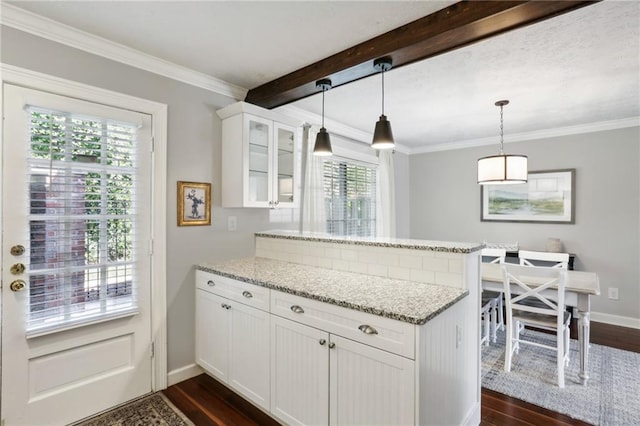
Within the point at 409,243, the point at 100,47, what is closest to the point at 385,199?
the point at 409,243

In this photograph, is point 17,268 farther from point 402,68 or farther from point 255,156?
point 402,68

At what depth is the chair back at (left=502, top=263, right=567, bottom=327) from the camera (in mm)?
2486

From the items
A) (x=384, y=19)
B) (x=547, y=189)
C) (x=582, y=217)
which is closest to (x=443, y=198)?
(x=547, y=189)

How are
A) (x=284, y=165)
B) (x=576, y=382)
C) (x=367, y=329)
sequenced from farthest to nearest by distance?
(x=284, y=165)
(x=576, y=382)
(x=367, y=329)

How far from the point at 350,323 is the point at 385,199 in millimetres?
3204

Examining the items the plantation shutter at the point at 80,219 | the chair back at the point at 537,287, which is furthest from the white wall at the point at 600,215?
the plantation shutter at the point at 80,219

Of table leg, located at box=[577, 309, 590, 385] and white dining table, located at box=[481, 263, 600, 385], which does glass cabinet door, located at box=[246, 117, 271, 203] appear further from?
table leg, located at box=[577, 309, 590, 385]

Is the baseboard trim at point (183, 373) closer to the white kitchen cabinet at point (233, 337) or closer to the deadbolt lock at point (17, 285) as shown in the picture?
the white kitchen cabinet at point (233, 337)

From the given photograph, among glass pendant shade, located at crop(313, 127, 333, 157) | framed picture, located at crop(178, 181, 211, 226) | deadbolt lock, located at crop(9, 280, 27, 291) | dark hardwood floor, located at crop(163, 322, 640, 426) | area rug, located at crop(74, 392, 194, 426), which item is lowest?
dark hardwood floor, located at crop(163, 322, 640, 426)

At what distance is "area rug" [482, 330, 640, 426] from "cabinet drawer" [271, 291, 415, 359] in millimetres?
1592

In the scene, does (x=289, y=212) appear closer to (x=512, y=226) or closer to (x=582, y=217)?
(x=512, y=226)

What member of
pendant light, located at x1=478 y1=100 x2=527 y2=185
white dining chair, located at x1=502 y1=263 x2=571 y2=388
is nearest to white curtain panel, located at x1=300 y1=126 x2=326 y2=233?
pendant light, located at x1=478 y1=100 x2=527 y2=185

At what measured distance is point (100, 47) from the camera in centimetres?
207

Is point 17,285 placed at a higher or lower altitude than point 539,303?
higher
